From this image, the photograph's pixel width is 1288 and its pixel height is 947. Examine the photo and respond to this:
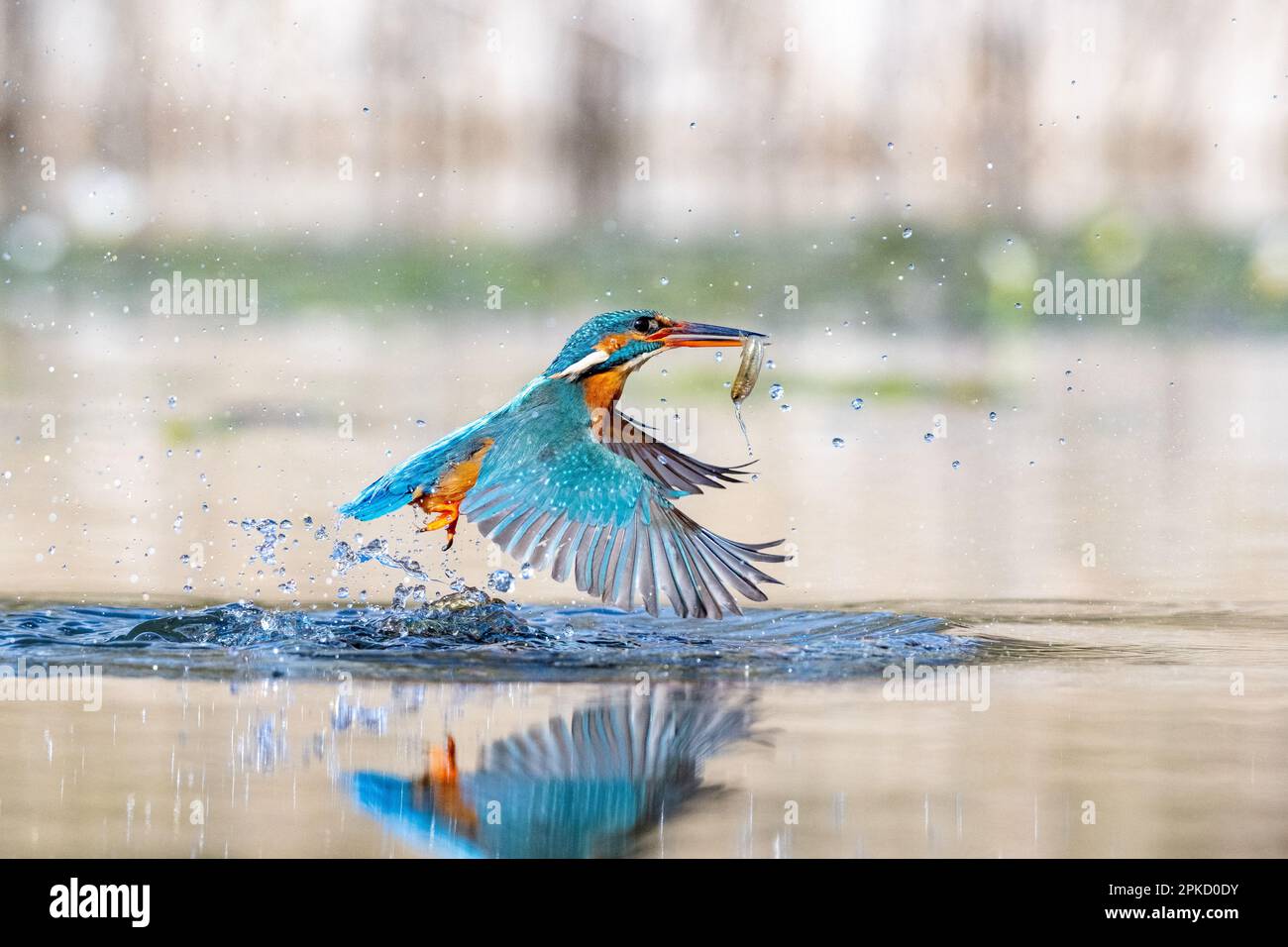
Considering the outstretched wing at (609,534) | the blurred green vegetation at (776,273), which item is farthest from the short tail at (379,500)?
the blurred green vegetation at (776,273)

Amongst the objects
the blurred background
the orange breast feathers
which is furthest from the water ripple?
the blurred background

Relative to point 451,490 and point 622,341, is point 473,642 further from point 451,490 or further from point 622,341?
point 622,341

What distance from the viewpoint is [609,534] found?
6.25 m

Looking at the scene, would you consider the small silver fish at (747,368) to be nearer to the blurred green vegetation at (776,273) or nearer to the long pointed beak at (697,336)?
the long pointed beak at (697,336)

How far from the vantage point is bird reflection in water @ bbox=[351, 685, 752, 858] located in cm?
404

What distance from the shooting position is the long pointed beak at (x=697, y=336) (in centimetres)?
693

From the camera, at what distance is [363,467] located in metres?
10.1

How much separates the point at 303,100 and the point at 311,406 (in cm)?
539

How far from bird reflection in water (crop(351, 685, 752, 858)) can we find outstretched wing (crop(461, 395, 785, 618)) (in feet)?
2.65

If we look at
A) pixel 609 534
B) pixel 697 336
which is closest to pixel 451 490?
pixel 609 534

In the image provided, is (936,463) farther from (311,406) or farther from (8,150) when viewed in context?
(8,150)

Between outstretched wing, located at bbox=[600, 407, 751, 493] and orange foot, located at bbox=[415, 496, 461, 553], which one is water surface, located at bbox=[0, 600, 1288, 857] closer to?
orange foot, located at bbox=[415, 496, 461, 553]

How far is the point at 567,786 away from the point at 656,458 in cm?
255

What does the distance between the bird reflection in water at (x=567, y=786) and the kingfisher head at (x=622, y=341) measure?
1818 mm
